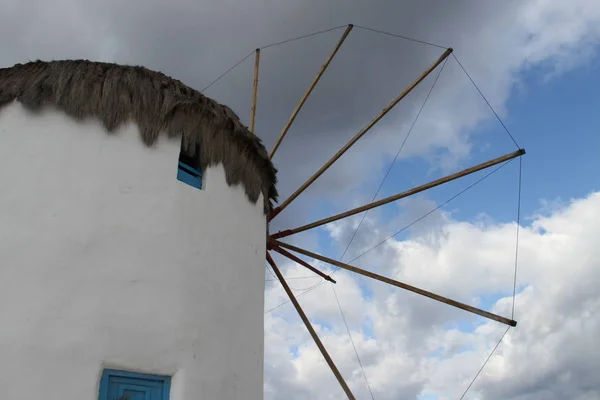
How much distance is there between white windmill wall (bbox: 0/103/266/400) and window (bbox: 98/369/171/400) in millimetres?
85

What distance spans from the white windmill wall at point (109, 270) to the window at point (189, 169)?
17 cm

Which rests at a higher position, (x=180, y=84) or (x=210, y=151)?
(x=180, y=84)

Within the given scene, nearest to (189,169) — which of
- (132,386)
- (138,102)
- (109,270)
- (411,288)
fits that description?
(138,102)

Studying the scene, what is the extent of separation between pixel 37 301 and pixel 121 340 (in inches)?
37.9

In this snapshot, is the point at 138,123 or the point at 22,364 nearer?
the point at 22,364

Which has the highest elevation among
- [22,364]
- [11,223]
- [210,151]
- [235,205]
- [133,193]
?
[210,151]

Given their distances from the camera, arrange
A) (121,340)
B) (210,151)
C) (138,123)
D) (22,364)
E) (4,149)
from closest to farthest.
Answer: (22,364)
(121,340)
(4,149)
(138,123)
(210,151)

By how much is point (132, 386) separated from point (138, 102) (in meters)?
3.50

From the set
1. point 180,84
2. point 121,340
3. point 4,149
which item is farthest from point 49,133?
point 121,340

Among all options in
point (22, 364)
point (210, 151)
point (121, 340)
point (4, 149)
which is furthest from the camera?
point (210, 151)

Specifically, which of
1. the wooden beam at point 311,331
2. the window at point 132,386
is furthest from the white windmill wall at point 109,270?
the wooden beam at point 311,331

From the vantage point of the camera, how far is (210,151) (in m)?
8.01

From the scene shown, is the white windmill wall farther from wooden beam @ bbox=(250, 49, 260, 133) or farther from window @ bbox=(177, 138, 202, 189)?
wooden beam @ bbox=(250, 49, 260, 133)

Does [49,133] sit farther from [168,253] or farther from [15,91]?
[168,253]
